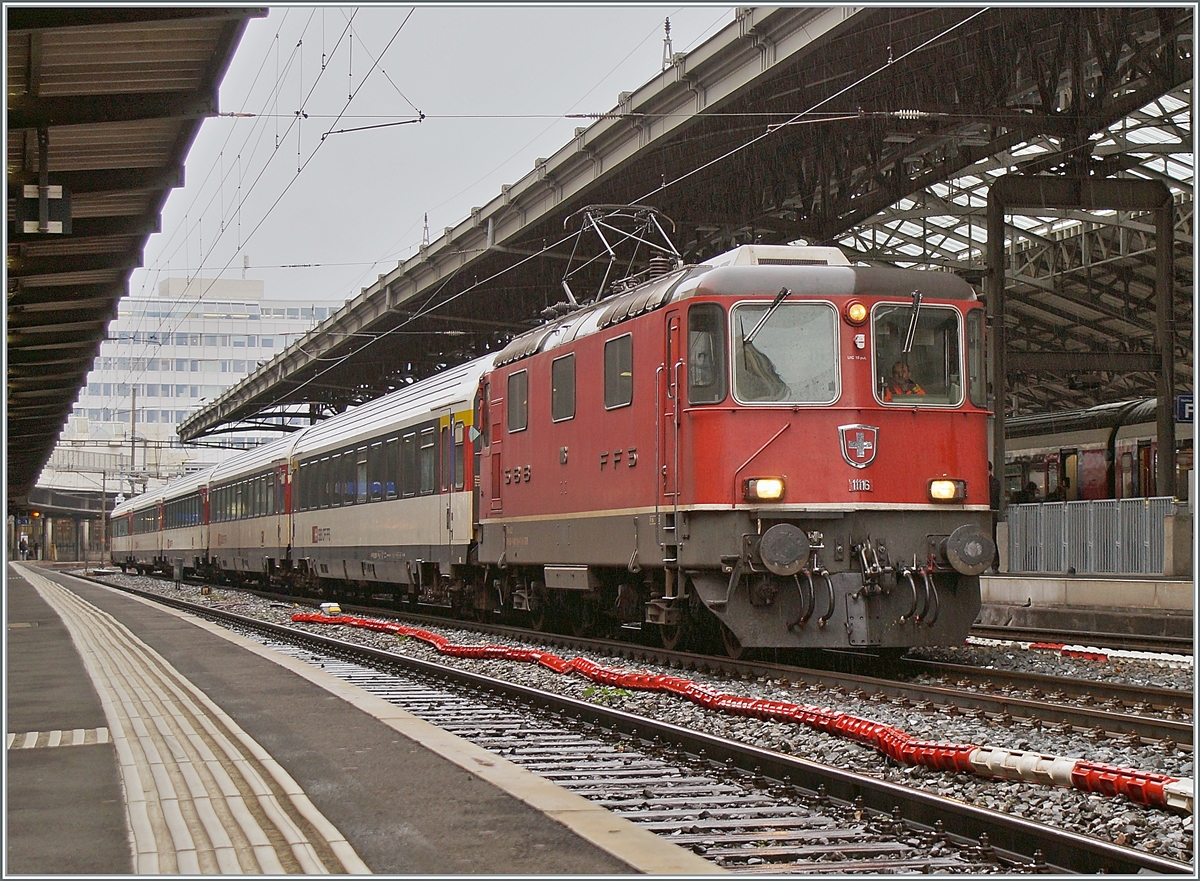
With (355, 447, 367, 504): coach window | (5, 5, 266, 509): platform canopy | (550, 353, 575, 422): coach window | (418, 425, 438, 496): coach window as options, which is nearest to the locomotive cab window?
(550, 353, 575, 422): coach window

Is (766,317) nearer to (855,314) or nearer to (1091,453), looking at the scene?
(855,314)

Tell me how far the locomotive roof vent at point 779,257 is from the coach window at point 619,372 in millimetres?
1170

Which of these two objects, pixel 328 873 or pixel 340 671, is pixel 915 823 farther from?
pixel 340 671

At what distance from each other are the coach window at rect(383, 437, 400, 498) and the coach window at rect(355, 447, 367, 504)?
4.33 feet

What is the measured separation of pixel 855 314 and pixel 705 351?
1.39 meters

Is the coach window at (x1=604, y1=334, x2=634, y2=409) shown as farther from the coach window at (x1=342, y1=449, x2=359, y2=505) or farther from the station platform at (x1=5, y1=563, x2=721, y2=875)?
the coach window at (x1=342, y1=449, x2=359, y2=505)

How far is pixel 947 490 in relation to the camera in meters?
12.1

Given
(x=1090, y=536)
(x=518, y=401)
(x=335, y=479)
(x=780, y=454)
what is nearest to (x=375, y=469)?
(x=335, y=479)

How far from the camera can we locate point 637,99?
85.9 ft

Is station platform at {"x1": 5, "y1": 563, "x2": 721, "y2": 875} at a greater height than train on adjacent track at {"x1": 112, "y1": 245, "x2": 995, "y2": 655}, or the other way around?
train on adjacent track at {"x1": 112, "y1": 245, "x2": 995, "y2": 655}

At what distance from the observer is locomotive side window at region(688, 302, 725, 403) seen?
1202 cm

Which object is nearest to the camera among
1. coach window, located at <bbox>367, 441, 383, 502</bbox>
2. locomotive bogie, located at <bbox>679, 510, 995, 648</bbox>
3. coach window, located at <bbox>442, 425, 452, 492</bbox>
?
locomotive bogie, located at <bbox>679, 510, 995, 648</bbox>

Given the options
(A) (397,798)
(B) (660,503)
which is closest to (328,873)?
(A) (397,798)

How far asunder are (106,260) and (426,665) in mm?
8070
